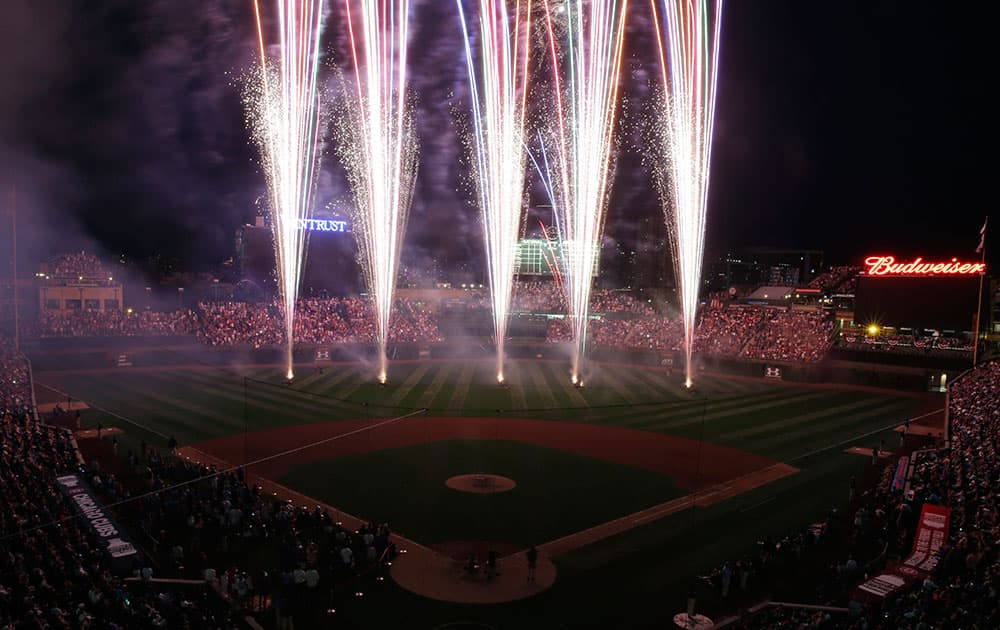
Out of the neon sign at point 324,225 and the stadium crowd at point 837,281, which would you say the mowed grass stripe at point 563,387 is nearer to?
the neon sign at point 324,225

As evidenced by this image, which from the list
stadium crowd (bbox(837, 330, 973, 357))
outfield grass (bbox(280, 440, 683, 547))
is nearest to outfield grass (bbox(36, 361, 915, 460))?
outfield grass (bbox(280, 440, 683, 547))

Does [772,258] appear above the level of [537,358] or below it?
above

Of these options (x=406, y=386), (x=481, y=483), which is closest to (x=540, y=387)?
(x=406, y=386)

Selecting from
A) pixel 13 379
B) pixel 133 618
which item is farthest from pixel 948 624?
pixel 13 379

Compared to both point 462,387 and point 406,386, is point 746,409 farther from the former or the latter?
point 406,386

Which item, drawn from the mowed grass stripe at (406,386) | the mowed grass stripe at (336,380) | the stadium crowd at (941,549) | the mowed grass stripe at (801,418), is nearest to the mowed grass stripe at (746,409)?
the mowed grass stripe at (801,418)

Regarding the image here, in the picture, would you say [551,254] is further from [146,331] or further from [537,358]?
[146,331]
